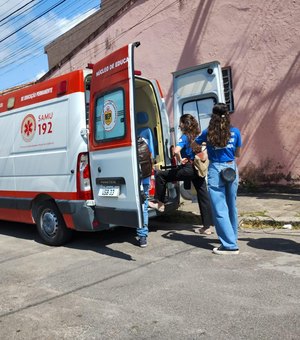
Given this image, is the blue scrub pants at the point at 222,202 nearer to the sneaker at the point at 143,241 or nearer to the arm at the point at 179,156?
the arm at the point at 179,156

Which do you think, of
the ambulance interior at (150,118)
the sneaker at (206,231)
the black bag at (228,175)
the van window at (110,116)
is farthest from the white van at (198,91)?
the van window at (110,116)

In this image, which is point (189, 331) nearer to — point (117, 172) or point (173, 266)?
point (173, 266)

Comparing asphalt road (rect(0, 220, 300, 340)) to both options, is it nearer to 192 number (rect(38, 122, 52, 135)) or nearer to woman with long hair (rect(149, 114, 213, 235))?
woman with long hair (rect(149, 114, 213, 235))

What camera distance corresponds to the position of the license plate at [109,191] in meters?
5.60

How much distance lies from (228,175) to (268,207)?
2.89 metres

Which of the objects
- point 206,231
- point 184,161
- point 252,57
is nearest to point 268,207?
point 206,231

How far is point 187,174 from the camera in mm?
6711

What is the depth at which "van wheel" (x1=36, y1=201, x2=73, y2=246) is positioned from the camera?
6539 mm

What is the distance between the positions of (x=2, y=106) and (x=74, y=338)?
16.2 ft

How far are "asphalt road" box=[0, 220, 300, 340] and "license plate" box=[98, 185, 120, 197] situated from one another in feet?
2.75

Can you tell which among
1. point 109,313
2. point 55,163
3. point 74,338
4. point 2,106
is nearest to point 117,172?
point 55,163

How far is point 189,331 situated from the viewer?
3.55 m

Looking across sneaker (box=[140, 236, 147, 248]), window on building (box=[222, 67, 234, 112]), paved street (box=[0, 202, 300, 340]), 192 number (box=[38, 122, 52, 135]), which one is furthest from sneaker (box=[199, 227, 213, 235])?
window on building (box=[222, 67, 234, 112])

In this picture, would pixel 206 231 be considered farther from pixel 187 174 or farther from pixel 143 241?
pixel 143 241
